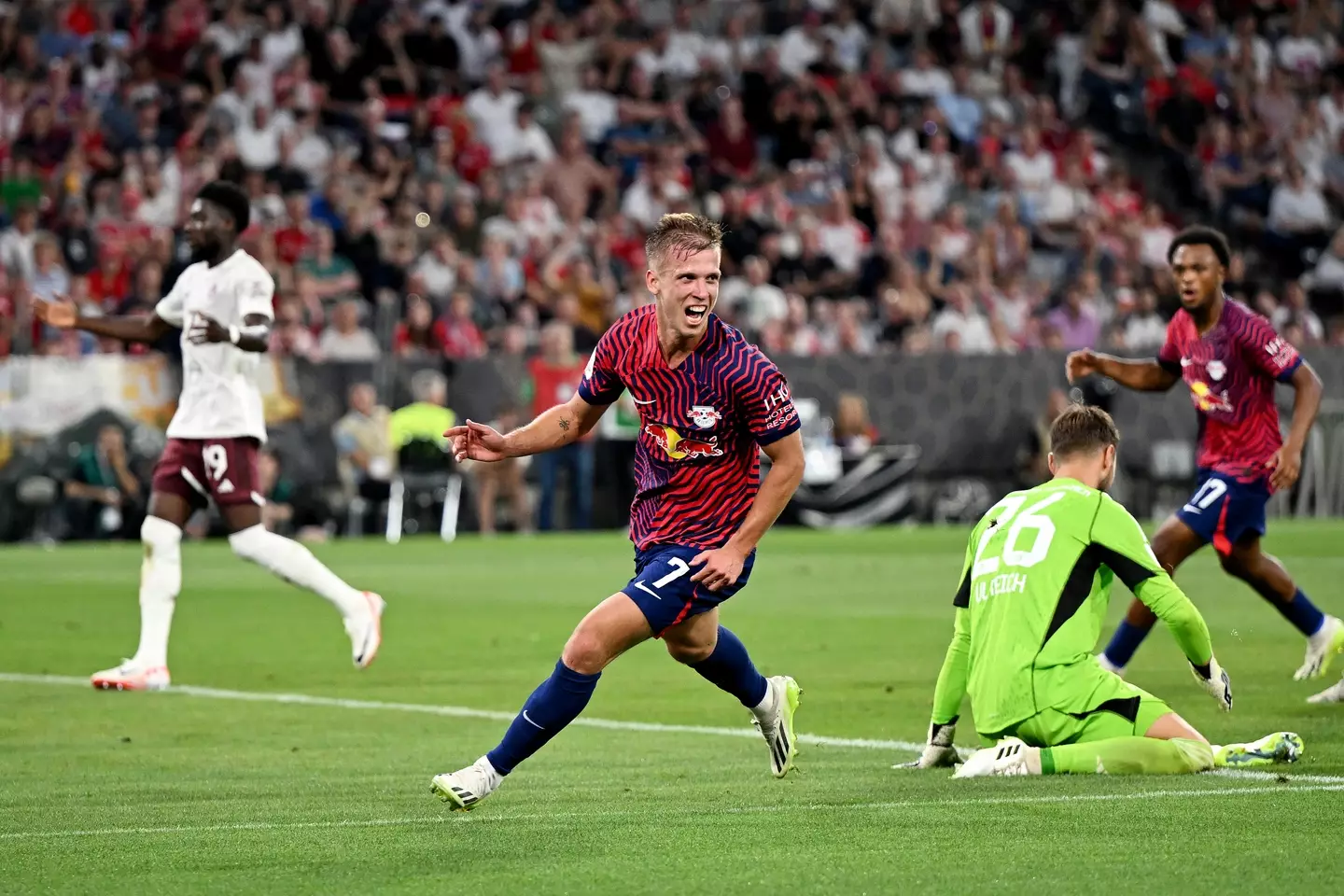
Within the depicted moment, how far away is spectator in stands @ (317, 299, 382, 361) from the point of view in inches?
985

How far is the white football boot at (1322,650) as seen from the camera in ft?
35.8

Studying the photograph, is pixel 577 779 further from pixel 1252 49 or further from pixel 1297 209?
pixel 1252 49

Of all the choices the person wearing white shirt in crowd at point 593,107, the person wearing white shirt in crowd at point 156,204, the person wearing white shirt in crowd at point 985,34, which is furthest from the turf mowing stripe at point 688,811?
the person wearing white shirt in crowd at point 985,34

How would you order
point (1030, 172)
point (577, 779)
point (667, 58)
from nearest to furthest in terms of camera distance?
point (577, 779) < point (667, 58) < point (1030, 172)

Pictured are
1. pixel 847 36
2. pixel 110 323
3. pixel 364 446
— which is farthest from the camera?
pixel 847 36

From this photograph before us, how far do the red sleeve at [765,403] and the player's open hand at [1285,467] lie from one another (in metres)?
4.35

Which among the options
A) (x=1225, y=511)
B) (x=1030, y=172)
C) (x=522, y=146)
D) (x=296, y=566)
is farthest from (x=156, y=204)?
(x=1225, y=511)

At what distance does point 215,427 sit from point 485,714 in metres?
2.31

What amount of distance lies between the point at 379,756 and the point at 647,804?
6.30ft

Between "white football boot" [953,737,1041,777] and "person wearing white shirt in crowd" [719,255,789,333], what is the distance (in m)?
19.4

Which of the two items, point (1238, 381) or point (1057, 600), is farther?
point (1238, 381)

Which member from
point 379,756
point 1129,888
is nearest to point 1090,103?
point 379,756

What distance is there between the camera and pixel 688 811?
23.0ft

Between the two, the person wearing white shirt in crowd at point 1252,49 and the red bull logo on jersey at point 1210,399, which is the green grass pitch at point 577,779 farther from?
the person wearing white shirt in crowd at point 1252,49
